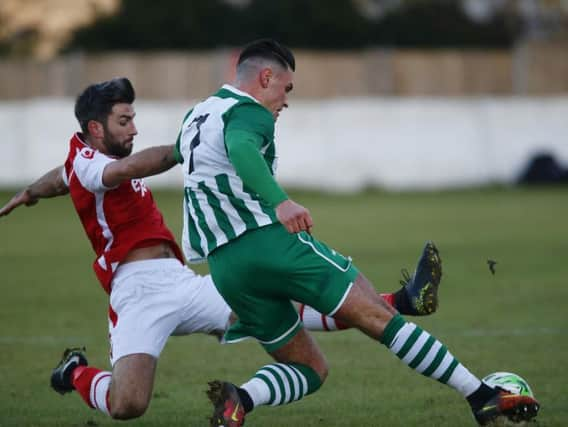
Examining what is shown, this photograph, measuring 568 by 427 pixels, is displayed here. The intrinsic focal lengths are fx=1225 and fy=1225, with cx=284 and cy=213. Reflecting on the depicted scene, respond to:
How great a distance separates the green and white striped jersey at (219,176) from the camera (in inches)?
245

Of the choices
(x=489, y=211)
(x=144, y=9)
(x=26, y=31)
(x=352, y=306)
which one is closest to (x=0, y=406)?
(x=352, y=306)

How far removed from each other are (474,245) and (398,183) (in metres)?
10.4

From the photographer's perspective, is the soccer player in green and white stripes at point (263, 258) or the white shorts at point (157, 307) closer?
→ the soccer player in green and white stripes at point (263, 258)

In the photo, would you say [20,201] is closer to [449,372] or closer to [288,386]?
[288,386]

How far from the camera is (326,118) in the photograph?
27.9 m

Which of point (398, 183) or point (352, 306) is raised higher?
point (352, 306)

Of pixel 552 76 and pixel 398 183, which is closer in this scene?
pixel 398 183

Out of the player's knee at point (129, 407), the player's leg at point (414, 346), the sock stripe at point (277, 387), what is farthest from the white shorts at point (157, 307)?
the player's leg at point (414, 346)

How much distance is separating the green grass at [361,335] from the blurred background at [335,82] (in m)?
5.43

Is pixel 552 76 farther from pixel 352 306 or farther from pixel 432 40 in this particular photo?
pixel 352 306

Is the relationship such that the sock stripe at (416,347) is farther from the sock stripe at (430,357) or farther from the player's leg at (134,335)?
the player's leg at (134,335)

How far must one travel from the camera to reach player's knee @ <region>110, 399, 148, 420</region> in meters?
6.67

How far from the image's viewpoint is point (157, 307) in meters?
7.18

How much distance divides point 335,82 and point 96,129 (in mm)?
25513
